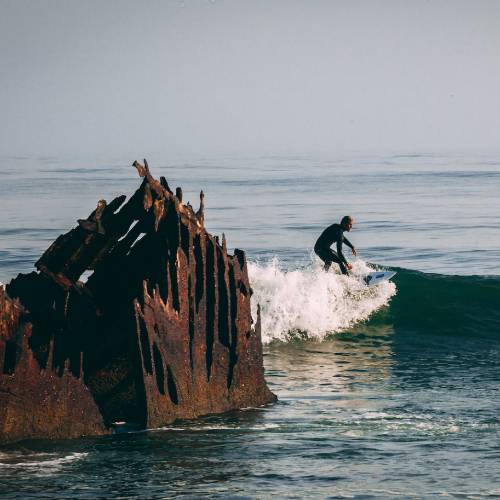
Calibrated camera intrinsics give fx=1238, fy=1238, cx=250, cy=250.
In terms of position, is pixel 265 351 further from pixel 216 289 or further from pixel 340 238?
pixel 216 289

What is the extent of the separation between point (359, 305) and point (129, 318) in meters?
11.9

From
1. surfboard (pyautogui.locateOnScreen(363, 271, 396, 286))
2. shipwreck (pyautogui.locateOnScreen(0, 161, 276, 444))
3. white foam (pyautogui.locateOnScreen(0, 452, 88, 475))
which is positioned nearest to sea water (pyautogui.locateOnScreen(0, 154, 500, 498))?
white foam (pyautogui.locateOnScreen(0, 452, 88, 475))

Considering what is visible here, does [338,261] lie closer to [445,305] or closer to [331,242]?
[331,242]

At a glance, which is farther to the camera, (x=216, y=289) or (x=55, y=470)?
(x=216, y=289)

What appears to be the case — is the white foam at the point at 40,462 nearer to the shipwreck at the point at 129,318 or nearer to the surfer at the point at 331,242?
the shipwreck at the point at 129,318

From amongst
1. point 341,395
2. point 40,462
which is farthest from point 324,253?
point 40,462

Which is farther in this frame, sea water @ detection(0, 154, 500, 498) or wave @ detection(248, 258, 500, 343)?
wave @ detection(248, 258, 500, 343)

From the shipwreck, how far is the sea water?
274mm

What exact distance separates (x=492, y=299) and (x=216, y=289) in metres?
13.3

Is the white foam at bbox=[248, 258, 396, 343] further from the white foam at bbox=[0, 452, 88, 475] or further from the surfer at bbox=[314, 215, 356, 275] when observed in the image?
the white foam at bbox=[0, 452, 88, 475]

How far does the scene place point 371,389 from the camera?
15.6 meters

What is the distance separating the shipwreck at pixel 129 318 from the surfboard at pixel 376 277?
456 inches

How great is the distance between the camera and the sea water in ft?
35.8

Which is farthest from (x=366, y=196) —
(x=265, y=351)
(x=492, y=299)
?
(x=265, y=351)
